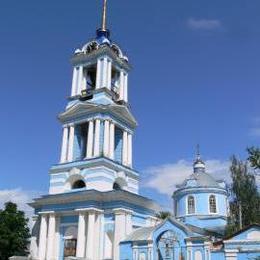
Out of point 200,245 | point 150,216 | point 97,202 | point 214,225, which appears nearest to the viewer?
point 200,245

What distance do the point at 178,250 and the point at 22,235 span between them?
15.9m

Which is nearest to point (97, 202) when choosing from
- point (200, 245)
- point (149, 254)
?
point (149, 254)

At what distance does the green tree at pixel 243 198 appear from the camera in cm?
3070

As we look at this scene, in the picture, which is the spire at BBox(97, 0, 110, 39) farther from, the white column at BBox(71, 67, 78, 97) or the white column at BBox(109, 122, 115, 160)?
the white column at BBox(109, 122, 115, 160)

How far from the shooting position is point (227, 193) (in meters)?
35.4

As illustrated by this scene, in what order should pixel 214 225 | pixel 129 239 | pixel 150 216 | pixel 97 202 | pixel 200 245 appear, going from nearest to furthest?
pixel 200 245
pixel 129 239
pixel 97 202
pixel 150 216
pixel 214 225

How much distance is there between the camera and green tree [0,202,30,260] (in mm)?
30891

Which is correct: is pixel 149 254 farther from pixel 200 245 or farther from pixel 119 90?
pixel 119 90

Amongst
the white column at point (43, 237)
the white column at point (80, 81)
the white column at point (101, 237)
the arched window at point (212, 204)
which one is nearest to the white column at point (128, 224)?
the white column at point (101, 237)

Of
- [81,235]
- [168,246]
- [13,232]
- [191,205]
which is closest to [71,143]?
[81,235]

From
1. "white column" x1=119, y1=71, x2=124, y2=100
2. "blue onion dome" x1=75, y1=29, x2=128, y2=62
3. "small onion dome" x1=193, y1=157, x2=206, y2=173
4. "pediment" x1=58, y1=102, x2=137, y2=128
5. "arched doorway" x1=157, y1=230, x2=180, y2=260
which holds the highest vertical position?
"blue onion dome" x1=75, y1=29, x2=128, y2=62

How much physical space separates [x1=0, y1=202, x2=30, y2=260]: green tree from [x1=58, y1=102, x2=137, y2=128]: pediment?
913 centimetres

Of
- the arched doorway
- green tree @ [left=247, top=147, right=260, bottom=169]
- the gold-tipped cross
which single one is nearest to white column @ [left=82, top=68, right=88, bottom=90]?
the gold-tipped cross

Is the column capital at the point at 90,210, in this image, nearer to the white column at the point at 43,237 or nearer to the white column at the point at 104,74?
the white column at the point at 43,237
